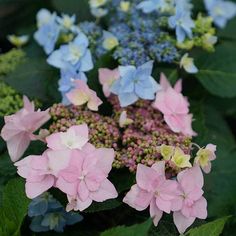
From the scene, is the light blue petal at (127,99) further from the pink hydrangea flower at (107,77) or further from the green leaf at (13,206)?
the green leaf at (13,206)

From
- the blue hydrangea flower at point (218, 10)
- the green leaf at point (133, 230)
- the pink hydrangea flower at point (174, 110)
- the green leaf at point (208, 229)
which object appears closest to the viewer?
the green leaf at point (133, 230)

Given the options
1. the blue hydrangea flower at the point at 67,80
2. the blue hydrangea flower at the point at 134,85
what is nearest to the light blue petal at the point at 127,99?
the blue hydrangea flower at the point at 134,85

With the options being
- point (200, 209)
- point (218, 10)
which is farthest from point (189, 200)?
point (218, 10)

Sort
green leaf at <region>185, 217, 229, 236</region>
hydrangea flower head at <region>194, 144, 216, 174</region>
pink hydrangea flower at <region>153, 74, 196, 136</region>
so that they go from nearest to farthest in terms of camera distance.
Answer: green leaf at <region>185, 217, 229, 236</region> < hydrangea flower head at <region>194, 144, 216, 174</region> < pink hydrangea flower at <region>153, 74, 196, 136</region>

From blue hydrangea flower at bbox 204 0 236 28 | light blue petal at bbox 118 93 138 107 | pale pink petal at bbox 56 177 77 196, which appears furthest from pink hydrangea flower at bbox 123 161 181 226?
blue hydrangea flower at bbox 204 0 236 28

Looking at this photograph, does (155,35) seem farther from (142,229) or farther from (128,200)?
(142,229)

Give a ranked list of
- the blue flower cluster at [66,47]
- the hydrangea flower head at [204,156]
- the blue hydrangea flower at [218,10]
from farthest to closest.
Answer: the blue hydrangea flower at [218,10] → the blue flower cluster at [66,47] → the hydrangea flower head at [204,156]

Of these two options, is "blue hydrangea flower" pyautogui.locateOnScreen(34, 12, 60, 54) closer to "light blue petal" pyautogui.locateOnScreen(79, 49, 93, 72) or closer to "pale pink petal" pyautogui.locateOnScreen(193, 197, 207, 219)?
"light blue petal" pyautogui.locateOnScreen(79, 49, 93, 72)
